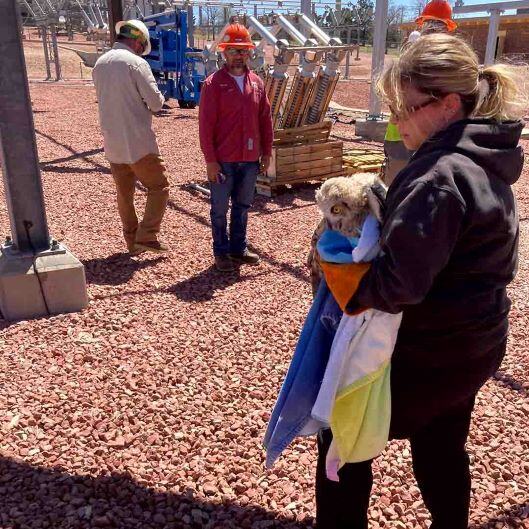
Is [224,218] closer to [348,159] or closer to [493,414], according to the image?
[493,414]

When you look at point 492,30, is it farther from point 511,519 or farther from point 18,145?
point 511,519

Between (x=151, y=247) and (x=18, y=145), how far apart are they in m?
1.68

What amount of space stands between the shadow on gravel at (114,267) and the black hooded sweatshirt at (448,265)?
142 inches

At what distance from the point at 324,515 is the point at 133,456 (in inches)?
48.7

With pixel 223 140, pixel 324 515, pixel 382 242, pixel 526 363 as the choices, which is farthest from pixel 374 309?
pixel 223 140

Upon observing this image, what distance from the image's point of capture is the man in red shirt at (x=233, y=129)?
470 cm

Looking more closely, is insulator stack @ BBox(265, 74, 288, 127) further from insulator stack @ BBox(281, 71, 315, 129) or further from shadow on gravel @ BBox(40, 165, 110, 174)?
shadow on gravel @ BBox(40, 165, 110, 174)

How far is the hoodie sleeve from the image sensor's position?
1407 millimetres

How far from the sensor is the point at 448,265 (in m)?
1.52

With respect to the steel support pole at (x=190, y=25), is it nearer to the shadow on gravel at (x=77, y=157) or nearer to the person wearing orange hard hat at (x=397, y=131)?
the shadow on gravel at (x=77, y=157)

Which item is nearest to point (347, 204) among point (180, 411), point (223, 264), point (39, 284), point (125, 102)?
point (180, 411)

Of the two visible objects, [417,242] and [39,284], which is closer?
[417,242]

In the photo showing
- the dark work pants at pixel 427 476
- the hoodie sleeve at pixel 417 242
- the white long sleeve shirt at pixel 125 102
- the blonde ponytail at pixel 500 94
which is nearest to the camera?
the hoodie sleeve at pixel 417 242

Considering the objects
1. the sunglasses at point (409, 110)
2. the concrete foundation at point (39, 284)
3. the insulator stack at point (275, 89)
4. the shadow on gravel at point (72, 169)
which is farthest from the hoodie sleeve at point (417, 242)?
the shadow on gravel at point (72, 169)
